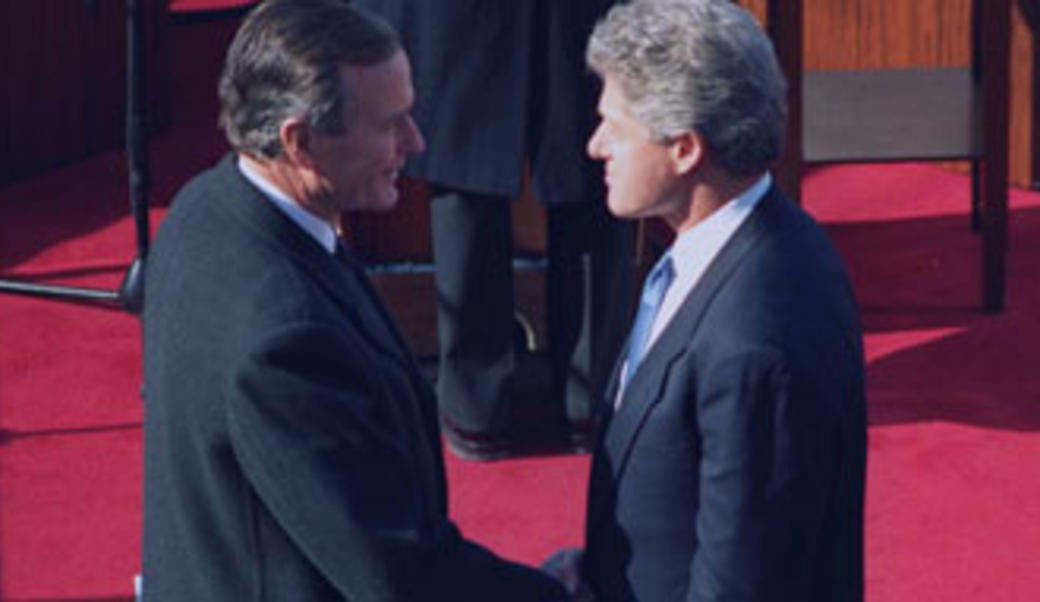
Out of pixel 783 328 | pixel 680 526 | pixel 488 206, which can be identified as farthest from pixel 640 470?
pixel 488 206

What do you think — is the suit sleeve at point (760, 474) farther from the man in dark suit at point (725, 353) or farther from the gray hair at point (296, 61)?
the gray hair at point (296, 61)

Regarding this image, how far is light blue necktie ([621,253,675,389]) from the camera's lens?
8.18 ft

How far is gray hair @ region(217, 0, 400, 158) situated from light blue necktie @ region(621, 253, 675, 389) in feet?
1.49

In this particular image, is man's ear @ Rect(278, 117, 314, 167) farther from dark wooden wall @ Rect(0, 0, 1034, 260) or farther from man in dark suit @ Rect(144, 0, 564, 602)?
dark wooden wall @ Rect(0, 0, 1034, 260)

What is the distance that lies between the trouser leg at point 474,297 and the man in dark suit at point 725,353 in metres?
2.12

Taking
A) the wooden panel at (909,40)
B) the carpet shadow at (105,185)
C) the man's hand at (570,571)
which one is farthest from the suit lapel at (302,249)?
the wooden panel at (909,40)

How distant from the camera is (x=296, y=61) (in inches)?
86.2

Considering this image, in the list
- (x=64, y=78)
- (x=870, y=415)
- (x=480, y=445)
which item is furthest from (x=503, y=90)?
(x=64, y=78)

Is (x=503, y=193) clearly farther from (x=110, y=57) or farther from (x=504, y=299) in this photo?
(x=110, y=57)

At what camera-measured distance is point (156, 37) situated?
7.87 metres

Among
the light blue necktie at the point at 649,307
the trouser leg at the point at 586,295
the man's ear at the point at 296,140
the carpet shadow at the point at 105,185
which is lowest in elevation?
the carpet shadow at the point at 105,185

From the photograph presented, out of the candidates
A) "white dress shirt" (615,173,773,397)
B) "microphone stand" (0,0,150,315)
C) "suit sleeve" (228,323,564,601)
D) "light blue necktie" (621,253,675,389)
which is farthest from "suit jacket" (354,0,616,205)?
"suit sleeve" (228,323,564,601)

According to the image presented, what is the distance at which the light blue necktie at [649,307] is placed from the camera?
249 cm

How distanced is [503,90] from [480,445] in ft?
2.67
